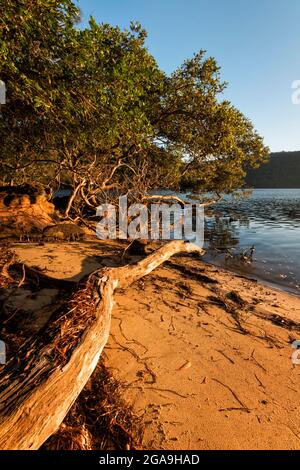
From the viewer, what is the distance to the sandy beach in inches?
99.0

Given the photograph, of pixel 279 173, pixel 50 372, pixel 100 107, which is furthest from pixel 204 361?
pixel 279 173

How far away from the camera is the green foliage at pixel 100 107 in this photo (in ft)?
16.0

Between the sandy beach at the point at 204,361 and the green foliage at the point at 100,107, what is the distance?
4398 mm

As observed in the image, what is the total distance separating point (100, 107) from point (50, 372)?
6.13m

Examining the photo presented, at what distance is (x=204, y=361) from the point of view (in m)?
3.55

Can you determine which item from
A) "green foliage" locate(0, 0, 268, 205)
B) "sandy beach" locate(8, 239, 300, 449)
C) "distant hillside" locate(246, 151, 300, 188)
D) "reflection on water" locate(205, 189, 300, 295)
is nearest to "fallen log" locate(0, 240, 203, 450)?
"sandy beach" locate(8, 239, 300, 449)

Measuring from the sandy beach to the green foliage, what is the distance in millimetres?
4398

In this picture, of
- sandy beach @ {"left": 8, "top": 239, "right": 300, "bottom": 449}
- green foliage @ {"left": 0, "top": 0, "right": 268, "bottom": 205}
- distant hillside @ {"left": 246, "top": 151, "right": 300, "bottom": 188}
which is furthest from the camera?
distant hillside @ {"left": 246, "top": 151, "right": 300, "bottom": 188}

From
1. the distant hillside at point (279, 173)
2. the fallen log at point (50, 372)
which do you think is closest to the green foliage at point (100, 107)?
the fallen log at point (50, 372)

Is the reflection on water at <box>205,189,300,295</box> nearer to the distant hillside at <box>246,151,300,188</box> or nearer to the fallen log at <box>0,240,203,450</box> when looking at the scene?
the fallen log at <box>0,240,203,450</box>

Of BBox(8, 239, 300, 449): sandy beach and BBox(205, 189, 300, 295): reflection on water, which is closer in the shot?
BBox(8, 239, 300, 449): sandy beach

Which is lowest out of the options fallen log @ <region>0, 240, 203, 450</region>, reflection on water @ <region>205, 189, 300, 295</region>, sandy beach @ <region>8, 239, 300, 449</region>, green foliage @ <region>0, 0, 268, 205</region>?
reflection on water @ <region>205, 189, 300, 295</region>
